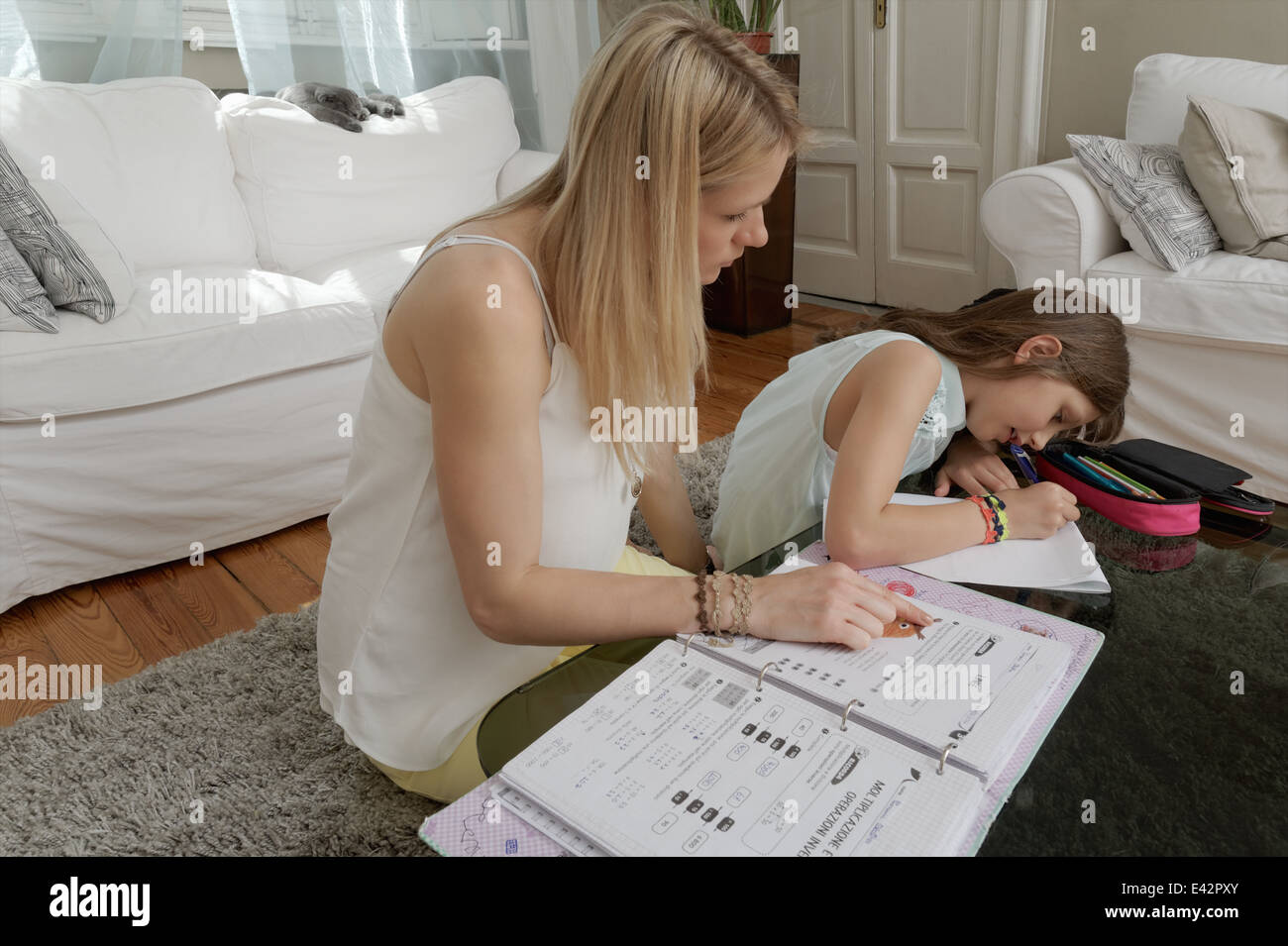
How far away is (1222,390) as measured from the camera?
1962 mm

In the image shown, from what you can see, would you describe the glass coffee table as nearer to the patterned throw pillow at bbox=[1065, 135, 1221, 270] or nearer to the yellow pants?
the yellow pants

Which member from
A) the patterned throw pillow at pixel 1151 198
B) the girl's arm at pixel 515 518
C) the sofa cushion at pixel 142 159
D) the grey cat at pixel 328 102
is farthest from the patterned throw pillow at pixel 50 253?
the patterned throw pillow at pixel 1151 198

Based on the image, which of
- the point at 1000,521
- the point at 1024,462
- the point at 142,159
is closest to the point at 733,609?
the point at 1000,521

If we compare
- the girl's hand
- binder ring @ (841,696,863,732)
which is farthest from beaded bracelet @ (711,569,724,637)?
the girl's hand

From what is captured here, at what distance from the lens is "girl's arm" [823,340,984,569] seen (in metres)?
0.88

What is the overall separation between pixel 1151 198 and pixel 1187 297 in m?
0.27

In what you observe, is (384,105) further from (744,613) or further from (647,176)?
(744,613)

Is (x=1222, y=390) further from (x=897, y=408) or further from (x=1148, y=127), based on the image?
(x=897, y=408)

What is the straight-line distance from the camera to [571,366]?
80 centimetres

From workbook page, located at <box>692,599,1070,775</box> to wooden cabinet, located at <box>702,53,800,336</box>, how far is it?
2678 mm

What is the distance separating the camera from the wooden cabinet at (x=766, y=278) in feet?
10.9

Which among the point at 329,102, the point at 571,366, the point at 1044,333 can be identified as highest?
the point at 329,102
